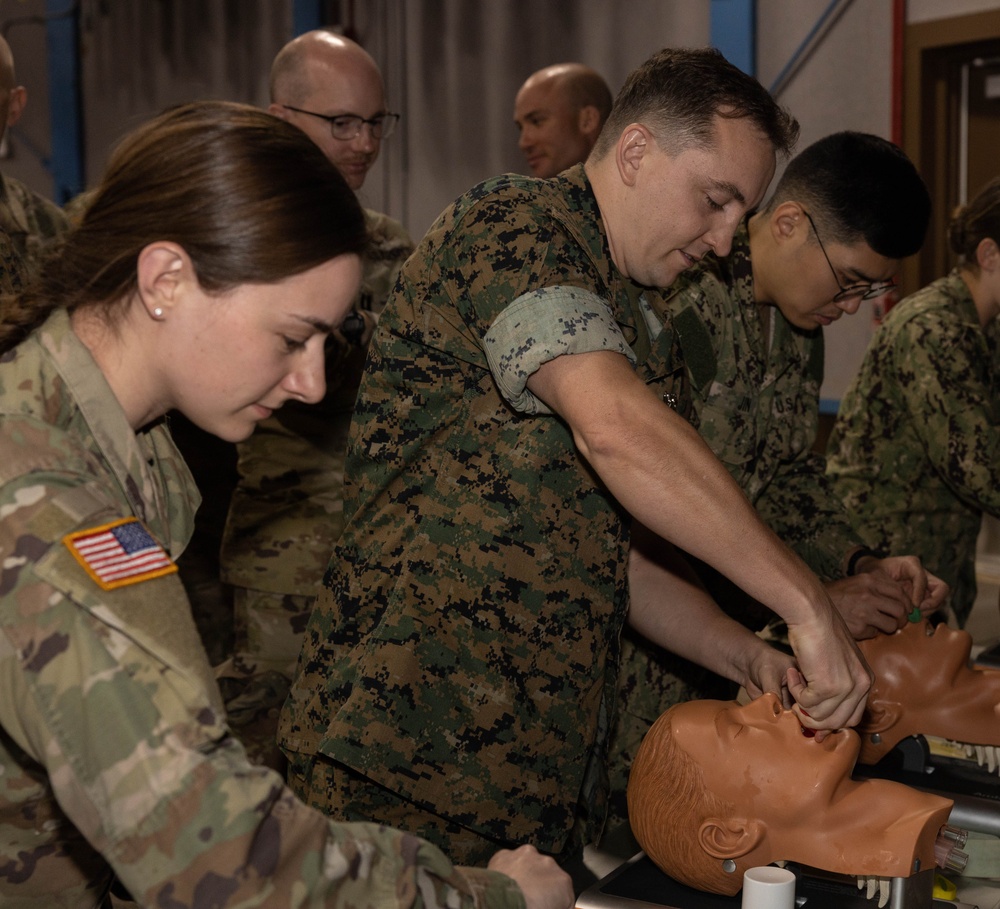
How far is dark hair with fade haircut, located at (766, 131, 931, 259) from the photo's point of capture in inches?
81.2

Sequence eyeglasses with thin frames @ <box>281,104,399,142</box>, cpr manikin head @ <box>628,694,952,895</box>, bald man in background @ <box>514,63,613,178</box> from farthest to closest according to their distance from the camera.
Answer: bald man in background @ <box>514,63,613,178</box>
eyeglasses with thin frames @ <box>281,104,399,142</box>
cpr manikin head @ <box>628,694,952,895</box>

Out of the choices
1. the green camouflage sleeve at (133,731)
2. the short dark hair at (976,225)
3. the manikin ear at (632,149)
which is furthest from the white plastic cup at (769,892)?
the short dark hair at (976,225)

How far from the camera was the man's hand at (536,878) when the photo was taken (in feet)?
3.25

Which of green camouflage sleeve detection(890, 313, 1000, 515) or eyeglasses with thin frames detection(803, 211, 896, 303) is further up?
eyeglasses with thin frames detection(803, 211, 896, 303)

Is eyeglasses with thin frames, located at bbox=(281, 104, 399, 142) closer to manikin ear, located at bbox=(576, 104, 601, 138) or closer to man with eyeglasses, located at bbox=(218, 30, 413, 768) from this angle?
man with eyeglasses, located at bbox=(218, 30, 413, 768)

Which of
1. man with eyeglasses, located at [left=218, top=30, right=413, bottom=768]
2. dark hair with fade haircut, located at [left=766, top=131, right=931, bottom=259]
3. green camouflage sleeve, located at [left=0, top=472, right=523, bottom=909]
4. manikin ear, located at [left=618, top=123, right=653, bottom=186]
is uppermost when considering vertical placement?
manikin ear, located at [left=618, top=123, right=653, bottom=186]

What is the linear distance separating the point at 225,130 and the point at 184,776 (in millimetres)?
500

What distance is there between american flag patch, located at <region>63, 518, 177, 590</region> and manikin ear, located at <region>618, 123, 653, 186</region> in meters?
0.87

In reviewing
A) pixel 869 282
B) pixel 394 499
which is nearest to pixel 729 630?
pixel 394 499

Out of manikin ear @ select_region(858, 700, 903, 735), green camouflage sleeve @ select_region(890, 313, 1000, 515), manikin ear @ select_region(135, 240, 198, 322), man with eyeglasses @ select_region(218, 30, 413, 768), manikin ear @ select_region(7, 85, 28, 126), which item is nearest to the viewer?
manikin ear @ select_region(135, 240, 198, 322)

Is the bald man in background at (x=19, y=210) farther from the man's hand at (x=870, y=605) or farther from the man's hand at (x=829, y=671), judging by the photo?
the man's hand at (x=829, y=671)

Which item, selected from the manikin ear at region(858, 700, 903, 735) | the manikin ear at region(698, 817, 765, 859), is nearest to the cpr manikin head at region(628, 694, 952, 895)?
the manikin ear at region(698, 817, 765, 859)

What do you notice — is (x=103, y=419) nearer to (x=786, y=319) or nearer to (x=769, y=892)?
(x=769, y=892)

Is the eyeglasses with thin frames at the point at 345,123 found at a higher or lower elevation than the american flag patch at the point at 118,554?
higher
